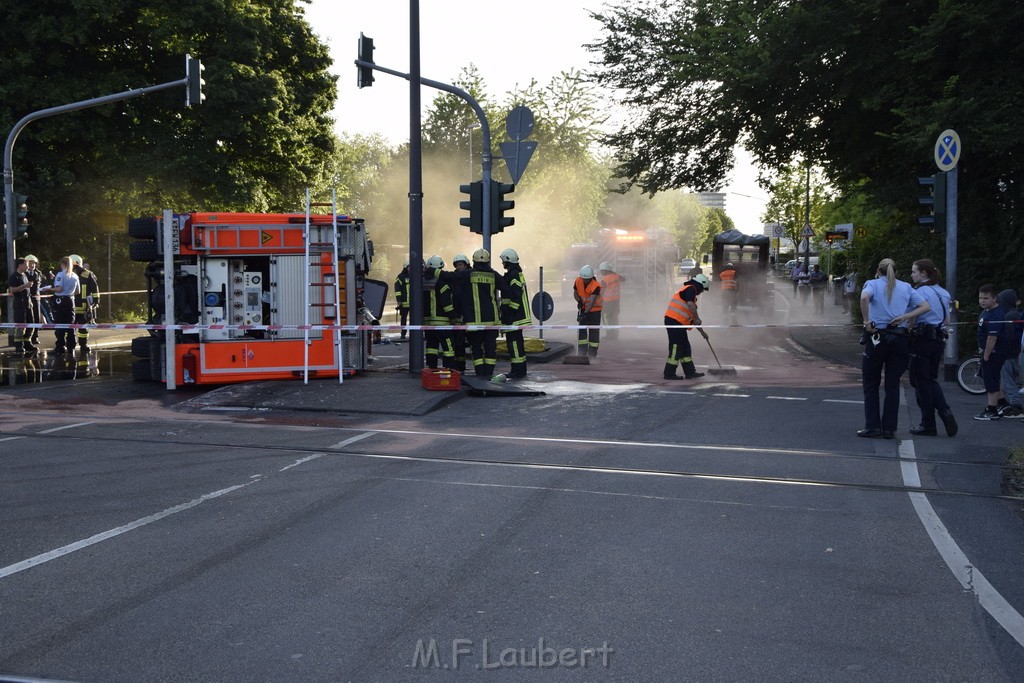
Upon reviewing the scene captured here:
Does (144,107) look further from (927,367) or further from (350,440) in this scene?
(927,367)

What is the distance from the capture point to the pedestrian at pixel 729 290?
32062 millimetres

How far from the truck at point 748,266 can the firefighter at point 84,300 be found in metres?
18.6

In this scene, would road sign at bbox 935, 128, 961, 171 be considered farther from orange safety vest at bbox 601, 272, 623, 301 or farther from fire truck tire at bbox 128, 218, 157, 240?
fire truck tire at bbox 128, 218, 157, 240

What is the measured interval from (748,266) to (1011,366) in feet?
74.1

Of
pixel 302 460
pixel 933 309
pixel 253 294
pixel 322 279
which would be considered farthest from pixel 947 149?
pixel 302 460

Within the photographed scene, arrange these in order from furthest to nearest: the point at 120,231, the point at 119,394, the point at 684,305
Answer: the point at 120,231 < the point at 684,305 < the point at 119,394

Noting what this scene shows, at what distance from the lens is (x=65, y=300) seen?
65.9ft

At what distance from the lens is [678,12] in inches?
949

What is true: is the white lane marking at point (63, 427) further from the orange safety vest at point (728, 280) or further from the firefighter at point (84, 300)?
the orange safety vest at point (728, 280)

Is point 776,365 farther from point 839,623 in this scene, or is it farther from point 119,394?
point 839,623

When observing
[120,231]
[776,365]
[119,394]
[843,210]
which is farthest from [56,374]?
[843,210]

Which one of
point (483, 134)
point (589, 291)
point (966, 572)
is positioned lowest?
point (966, 572)

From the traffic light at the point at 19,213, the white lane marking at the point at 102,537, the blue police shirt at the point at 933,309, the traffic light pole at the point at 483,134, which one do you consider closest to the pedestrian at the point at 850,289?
the traffic light pole at the point at 483,134

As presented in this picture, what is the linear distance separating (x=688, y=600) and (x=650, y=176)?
2076 cm
